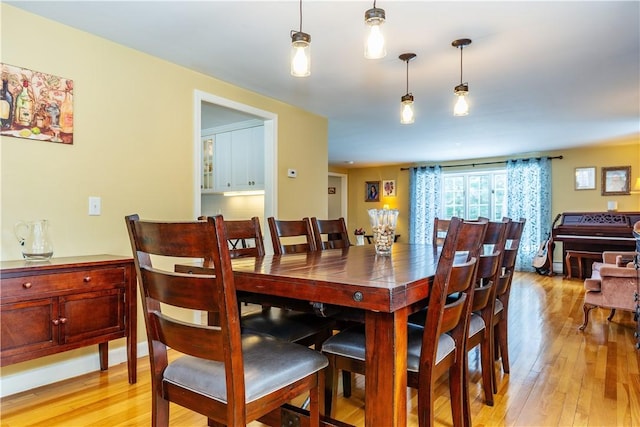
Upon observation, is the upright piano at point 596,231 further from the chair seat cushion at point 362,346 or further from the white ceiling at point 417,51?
the chair seat cushion at point 362,346

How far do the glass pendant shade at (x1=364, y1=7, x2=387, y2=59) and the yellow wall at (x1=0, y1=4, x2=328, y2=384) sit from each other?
1.85 meters

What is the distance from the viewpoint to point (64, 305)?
6.71 feet

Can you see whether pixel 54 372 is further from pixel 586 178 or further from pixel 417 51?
pixel 586 178

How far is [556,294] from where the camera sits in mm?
4859

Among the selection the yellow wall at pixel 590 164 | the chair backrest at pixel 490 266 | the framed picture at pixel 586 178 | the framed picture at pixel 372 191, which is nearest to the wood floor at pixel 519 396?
the chair backrest at pixel 490 266

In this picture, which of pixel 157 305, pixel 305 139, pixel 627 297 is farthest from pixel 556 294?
pixel 157 305

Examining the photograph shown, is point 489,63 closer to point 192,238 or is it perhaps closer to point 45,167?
point 192,238

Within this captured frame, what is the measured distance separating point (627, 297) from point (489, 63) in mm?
2204

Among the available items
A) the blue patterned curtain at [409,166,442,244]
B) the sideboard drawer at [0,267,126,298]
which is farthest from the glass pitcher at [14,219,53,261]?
the blue patterned curtain at [409,166,442,244]

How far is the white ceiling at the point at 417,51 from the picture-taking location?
2.17m

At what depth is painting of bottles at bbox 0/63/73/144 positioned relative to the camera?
2154 millimetres

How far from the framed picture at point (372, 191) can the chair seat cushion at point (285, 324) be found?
282 inches

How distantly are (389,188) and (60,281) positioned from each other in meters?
7.40

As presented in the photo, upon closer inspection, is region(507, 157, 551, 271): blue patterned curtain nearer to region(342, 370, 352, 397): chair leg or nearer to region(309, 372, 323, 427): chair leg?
region(342, 370, 352, 397): chair leg
